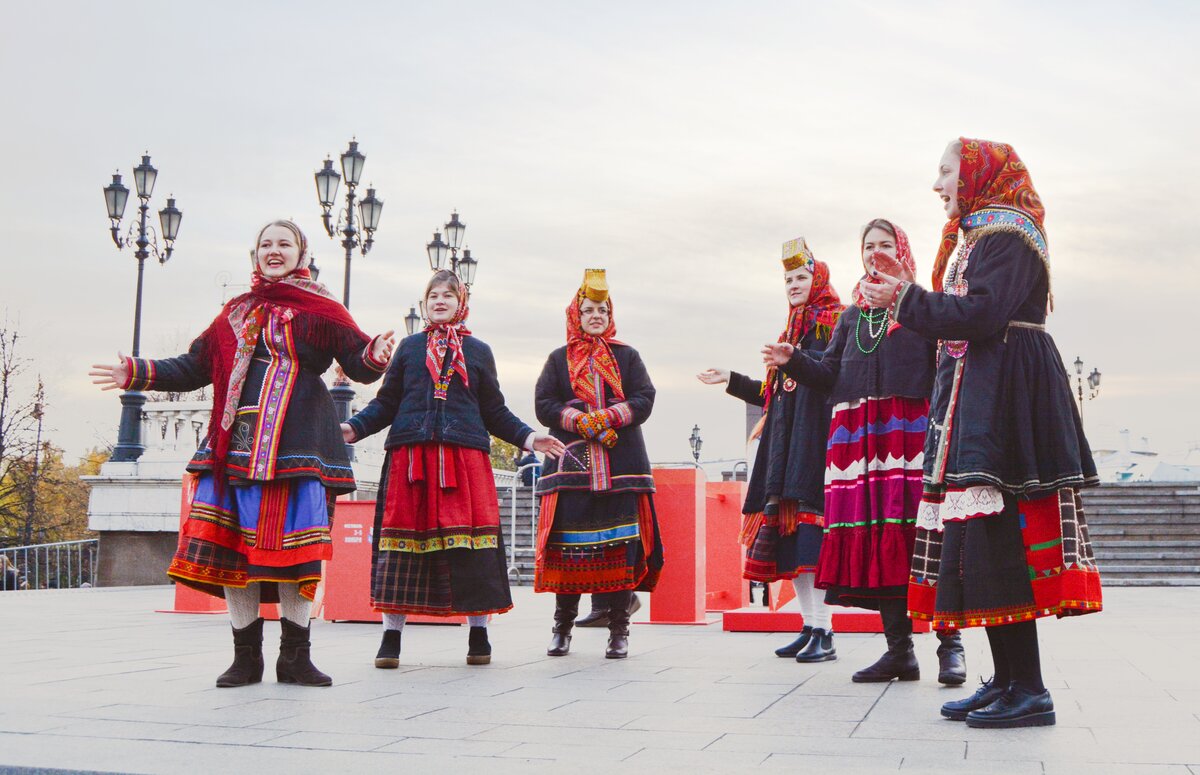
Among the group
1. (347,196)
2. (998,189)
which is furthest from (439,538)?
(347,196)

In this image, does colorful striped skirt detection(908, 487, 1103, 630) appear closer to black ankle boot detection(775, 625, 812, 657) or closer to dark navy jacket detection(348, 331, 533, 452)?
black ankle boot detection(775, 625, 812, 657)

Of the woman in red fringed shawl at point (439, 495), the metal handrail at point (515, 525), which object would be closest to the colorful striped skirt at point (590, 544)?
the woman in red fringed shawl at point (439, 495)

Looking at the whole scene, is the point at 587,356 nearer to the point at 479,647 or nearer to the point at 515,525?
the point at 479,647

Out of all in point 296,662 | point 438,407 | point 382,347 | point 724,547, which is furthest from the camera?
point 724,547

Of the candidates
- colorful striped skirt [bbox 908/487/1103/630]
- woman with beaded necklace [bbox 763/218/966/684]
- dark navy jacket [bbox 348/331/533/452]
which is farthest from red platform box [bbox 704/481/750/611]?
colorful striped skirt [bbox 908/487/1103/630]

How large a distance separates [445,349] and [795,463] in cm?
186

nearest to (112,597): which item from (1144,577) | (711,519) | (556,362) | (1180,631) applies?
(711,519)

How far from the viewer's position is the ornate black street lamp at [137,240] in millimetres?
17562

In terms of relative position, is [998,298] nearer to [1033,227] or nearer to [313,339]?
[1033,227]

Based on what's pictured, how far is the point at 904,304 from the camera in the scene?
4.01m

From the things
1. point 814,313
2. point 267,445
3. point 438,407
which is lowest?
point 267,445

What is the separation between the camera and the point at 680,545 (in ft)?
28.9

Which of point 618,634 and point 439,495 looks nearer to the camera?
point 439,495

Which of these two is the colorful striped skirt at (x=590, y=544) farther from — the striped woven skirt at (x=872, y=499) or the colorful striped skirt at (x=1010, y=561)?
the colorful striped skirt at (x=1010, y=561)
